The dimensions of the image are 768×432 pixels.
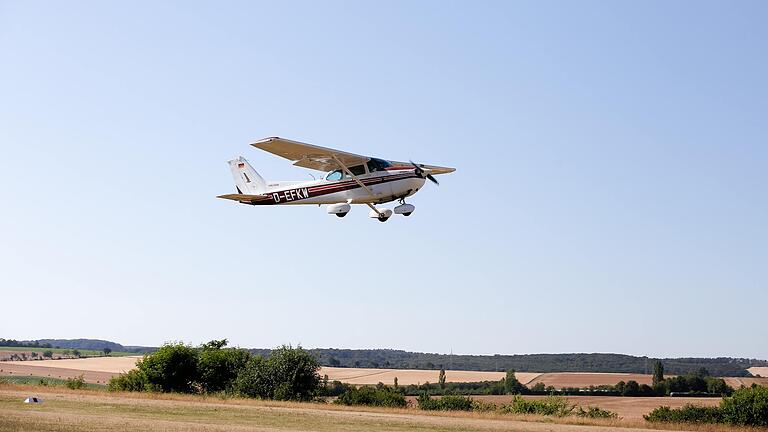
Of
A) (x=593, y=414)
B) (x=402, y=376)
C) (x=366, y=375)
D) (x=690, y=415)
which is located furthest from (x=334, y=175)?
(x=402, y=376)

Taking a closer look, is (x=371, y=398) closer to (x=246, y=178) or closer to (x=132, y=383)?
(x=132, y=383)

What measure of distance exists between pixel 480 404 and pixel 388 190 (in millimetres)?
21199

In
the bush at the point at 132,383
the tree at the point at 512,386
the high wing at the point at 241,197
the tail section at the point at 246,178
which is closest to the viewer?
the high wing at the point at 241,197

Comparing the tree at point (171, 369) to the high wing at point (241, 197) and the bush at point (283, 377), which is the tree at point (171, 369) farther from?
the high wing at point (241, 197)

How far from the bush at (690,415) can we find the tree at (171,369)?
94.0ft

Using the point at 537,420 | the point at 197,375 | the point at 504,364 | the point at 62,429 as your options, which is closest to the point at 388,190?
the point at 537,420

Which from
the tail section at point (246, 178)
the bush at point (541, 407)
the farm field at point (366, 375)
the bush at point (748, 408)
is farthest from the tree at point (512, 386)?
the tail section at point (246, 178)

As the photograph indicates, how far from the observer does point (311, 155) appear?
38.9 metres

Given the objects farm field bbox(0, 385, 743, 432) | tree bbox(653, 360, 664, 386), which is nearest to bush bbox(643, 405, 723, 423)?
farm field bbox(0, 385, 743, 432)

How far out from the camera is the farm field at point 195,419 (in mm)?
27016

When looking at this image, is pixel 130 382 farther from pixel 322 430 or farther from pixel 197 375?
pixel 322 430

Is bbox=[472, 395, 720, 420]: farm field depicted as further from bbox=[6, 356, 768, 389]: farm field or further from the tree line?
bbox=[6, 356, 768, 389]: farm field

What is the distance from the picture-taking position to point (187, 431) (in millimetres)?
25859

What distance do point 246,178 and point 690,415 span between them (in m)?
30.5
